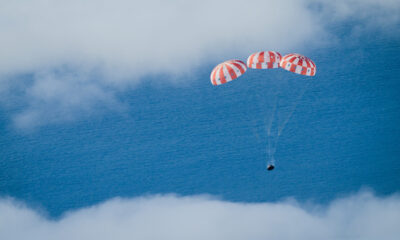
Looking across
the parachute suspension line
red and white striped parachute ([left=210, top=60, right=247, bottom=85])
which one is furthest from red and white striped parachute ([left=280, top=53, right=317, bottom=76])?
the parachute suspension line

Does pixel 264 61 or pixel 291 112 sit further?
pixel 291 112

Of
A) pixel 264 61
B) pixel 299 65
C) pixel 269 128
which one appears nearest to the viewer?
pixel 299 65

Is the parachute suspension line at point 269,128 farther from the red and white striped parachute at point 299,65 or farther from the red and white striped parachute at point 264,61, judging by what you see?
the red and white striped parachute at point 299,65

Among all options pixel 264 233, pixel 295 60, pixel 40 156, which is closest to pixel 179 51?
pixel 295 60

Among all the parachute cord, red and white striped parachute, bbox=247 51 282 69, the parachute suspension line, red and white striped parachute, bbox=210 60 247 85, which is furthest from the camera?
the parachute cord

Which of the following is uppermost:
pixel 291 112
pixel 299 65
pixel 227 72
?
pixel 291 112

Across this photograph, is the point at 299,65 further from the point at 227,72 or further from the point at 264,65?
the point at 227,72

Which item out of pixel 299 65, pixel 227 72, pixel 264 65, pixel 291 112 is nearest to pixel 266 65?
pixel 264 65

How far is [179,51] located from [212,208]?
21.6 ft

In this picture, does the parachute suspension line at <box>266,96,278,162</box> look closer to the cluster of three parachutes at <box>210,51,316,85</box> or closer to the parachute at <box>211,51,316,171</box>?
the parachute at <box>211,51,316,171</box>

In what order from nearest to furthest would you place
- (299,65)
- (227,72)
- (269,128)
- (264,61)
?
(299,65) → (227,72) → (264,61) → (269,128)

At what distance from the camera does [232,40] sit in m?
16.5

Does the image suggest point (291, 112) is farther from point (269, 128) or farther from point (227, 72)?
point (227, 72)

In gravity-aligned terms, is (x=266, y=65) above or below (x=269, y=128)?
above
